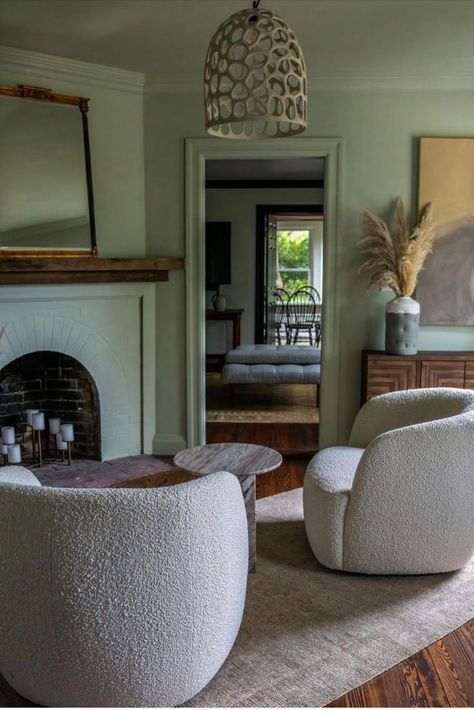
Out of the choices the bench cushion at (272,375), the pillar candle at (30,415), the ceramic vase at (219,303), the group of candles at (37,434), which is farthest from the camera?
the ceramic vase at (219,303)

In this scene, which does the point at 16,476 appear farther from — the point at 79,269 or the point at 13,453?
the point at 79,269

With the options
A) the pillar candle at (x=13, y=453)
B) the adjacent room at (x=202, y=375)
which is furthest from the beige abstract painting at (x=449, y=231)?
the pillar candle at (x=13, y=453)

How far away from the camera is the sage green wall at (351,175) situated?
4688 mm

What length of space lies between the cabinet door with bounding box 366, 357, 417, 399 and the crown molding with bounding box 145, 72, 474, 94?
5.94 feet

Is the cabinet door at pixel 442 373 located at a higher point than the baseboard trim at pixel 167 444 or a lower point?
higher

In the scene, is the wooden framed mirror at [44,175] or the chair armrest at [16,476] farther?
the wooden framed mirror at [44,175]

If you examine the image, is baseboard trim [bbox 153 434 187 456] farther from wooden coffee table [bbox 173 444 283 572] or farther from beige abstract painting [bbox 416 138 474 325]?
beige abstract painting [bbox 416 138 474 325]

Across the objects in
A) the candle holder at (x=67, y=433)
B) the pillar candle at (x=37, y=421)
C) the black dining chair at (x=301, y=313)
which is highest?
the black dining chair at (x=301, y=313)

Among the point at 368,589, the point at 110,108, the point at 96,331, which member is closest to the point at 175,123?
the point at 110,108

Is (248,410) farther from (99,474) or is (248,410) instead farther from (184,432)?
(99,474)

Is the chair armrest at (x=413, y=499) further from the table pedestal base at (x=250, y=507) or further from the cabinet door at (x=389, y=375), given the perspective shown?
the cabinet door at (x=389, y=375)

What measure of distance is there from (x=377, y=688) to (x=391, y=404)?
5.45 feet

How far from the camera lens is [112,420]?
15.8ft

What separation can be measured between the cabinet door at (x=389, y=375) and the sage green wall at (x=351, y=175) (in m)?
0.30
